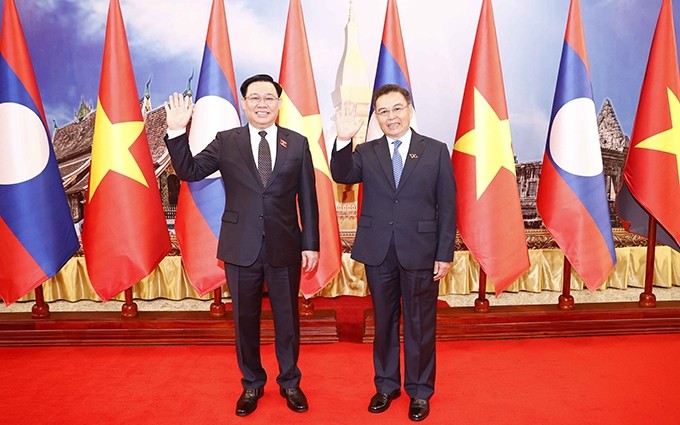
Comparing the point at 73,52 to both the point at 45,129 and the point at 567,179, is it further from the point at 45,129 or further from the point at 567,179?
the point at 567,179

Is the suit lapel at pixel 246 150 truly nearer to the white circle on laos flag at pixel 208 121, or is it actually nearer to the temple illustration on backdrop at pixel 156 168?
the white circle on laos flag at pixel 208 121

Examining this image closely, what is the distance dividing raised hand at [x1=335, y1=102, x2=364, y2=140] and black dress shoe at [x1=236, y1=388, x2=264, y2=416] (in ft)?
3.76

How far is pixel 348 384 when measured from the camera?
7.39 feet

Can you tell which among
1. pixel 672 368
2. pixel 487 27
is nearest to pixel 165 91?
pixel 487 27

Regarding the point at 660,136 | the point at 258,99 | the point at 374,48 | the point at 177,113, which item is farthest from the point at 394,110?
the point at 374,48

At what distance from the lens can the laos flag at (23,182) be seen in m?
2.54

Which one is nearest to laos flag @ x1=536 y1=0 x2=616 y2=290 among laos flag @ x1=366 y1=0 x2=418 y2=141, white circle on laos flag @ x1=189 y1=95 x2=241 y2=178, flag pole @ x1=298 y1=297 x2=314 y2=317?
laos flag @ x1=366 y1=0 x2=418 y2=141

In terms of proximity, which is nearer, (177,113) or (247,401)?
(177,113)

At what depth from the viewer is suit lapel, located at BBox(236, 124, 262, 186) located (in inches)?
73.3

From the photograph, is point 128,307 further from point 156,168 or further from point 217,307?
point 156,168

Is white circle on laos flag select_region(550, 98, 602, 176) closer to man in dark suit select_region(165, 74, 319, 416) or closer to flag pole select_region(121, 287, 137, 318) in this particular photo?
man in dark suit select_region(165, 74, 319, 416)

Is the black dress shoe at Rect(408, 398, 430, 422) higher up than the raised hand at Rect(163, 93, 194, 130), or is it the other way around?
the raised hand at Rect(163, 93, 194, 130)

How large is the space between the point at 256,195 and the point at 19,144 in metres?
1.59

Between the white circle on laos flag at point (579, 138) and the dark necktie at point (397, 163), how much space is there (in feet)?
4.27
